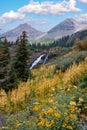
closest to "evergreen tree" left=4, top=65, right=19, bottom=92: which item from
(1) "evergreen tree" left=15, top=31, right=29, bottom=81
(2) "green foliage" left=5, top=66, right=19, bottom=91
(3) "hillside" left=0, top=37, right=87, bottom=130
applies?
(2) "green foliage" left=5, top=66, right=19, bottom=91

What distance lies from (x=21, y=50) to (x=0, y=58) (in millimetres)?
11619

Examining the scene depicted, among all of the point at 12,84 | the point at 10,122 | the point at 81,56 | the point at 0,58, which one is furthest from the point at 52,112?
the point at 0,58

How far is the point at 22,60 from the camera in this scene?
2645 centimetres

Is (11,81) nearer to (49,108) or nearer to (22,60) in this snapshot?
(22,60)

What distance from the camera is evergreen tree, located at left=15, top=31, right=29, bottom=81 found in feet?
82.0

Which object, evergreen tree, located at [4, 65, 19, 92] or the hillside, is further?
evergreen tree, located at [4, 65, 19, 92]

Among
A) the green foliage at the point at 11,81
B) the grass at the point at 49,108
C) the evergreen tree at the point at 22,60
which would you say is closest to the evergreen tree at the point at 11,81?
the green foliage at the point at 11,81

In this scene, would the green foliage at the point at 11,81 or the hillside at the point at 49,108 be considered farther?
the green foliage at the point at 11,81

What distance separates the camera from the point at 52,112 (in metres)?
6.71

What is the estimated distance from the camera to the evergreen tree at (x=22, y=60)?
82.0ft

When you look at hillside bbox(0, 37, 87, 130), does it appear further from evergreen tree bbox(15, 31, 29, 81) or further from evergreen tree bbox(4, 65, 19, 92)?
evergreen tree bbox(15, 31, 29, 81)

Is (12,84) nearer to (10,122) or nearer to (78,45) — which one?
(10,122)

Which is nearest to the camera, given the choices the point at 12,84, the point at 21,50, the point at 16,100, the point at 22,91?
the point at 16,100

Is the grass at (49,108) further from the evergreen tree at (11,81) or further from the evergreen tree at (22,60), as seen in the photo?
the evergreen tree at (22,60)
